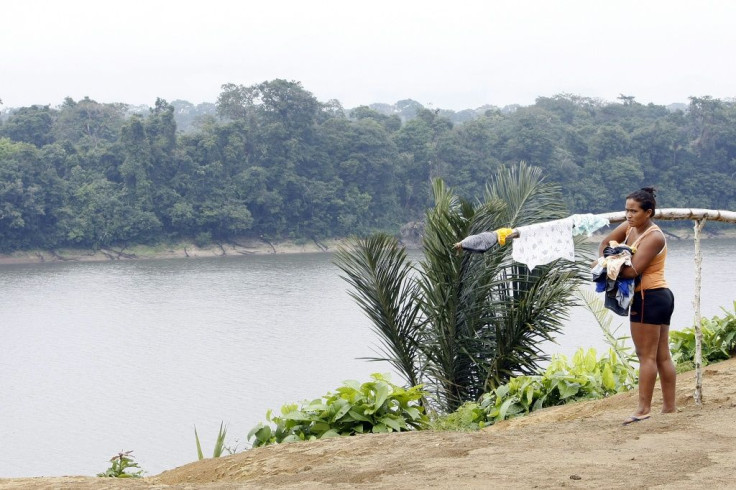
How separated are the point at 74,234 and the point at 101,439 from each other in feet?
118

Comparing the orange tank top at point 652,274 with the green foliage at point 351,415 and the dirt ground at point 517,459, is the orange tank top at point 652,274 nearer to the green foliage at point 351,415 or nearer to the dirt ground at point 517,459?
the dirt ground at point 517,459

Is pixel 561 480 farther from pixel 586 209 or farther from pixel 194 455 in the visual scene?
pixel 586 209

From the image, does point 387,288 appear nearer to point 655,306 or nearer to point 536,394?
point 536,394

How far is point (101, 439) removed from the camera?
21.2 m

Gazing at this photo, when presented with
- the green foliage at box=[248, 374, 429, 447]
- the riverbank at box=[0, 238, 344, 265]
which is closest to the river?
the riverbank at box=[0, 238, 344, 265]

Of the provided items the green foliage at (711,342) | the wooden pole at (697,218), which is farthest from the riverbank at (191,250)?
the wooden pole at (697,218)

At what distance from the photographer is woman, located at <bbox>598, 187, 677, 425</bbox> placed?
201 inches

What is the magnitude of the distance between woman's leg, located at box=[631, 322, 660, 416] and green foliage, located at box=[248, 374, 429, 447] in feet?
4.76

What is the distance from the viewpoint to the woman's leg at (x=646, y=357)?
5.17 meters

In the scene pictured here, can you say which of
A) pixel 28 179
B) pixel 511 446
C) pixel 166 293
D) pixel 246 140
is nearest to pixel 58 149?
pixel 28 179

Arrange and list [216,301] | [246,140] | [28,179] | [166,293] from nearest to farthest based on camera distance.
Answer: [216,301], [166,293], [28,179], [246,140]

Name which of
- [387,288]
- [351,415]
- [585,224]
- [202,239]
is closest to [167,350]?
[387,288]

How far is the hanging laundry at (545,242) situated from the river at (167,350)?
891 centimetres

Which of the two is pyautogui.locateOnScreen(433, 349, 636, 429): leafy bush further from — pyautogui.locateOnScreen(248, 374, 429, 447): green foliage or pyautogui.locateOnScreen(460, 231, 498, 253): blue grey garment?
pyautogui.locateOnScreen(460, 231, 498, 253): blue grey garment
